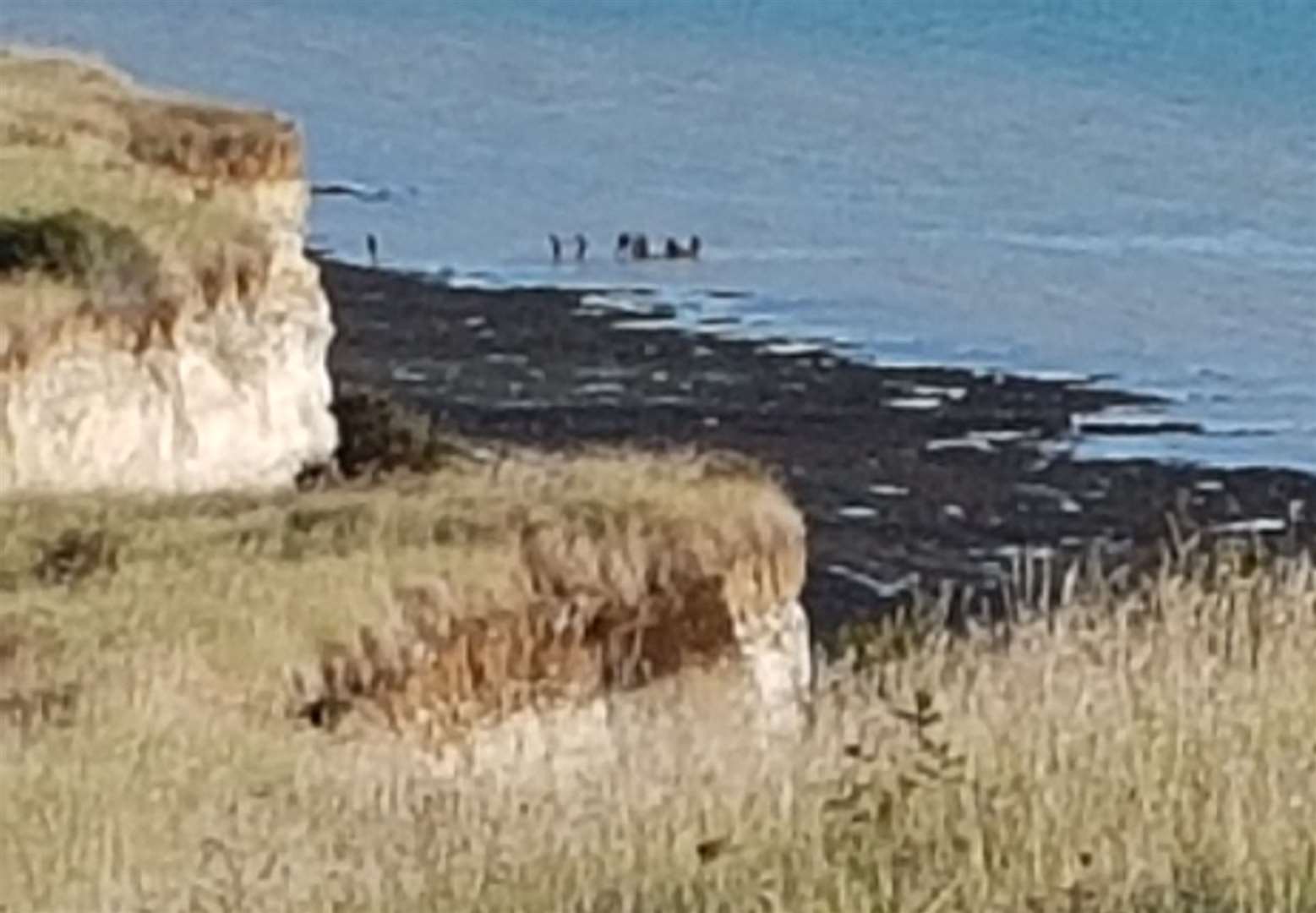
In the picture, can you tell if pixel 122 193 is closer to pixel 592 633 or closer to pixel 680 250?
pixel 592 633

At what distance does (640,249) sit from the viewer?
68.4 metres

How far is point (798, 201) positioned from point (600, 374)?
2815 cm

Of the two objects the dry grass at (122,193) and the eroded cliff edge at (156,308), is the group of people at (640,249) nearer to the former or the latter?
the dry grass at (122,193)

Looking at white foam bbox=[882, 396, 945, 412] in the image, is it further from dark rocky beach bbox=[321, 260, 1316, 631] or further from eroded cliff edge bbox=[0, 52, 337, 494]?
eroded cliff edge bbox=[0, 52, 337, 494]

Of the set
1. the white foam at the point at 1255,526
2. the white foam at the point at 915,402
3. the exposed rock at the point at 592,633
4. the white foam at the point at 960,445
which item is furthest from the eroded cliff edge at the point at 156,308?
the white foam at the point at 915,402

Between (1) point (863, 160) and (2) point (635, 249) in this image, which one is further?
(1) point (863, 160)

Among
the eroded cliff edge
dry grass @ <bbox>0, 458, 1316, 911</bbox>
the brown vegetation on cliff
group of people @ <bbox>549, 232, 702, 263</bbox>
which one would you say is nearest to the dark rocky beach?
group of people @ <bbox>549, 232, 702, 263</bbox>

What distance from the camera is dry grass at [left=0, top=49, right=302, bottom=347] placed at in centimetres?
2477

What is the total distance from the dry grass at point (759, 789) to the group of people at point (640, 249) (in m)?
50.2

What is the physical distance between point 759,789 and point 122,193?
60.6 feet

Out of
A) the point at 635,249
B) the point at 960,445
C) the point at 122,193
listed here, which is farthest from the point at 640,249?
the point at 122,193

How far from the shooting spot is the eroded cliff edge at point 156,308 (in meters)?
24.2

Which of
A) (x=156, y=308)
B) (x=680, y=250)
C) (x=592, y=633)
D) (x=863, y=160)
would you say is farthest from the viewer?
(x=863, y=160)

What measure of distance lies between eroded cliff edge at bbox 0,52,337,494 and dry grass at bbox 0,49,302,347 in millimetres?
18
